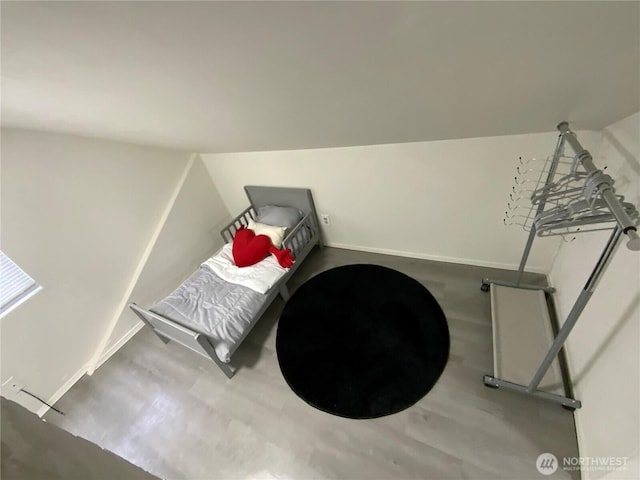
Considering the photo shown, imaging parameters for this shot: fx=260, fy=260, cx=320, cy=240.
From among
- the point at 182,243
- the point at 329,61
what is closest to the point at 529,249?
the point at 329,61

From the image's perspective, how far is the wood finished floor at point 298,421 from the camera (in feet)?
4.37

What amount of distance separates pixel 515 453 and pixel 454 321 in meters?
0.75

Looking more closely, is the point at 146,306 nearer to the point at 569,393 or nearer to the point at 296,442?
the point at 296,442

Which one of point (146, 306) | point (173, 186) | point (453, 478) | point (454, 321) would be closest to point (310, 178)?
point (173, 186)

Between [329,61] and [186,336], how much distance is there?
5.81ft

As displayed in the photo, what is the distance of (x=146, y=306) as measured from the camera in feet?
8.34

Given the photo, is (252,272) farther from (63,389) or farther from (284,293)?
(63,389)

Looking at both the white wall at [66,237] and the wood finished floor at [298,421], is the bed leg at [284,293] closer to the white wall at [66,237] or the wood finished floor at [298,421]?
the wood finished floor at [298,421]

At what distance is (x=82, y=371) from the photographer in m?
2.17

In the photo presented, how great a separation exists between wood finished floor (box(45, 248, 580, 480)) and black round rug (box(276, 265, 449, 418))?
0.07m

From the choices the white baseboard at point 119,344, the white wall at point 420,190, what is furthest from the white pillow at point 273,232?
the white baseboard at point 119,344

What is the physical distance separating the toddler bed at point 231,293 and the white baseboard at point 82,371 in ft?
1.57

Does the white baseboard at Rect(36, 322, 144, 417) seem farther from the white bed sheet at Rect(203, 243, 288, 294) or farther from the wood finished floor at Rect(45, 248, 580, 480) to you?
the white bed sheet at Rect(203, 243, 288, 294)

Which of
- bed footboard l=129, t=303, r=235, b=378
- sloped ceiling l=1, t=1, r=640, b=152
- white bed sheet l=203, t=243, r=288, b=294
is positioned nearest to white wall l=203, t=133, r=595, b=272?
sloped ceiling l=1, t=1, r=640, b=152
